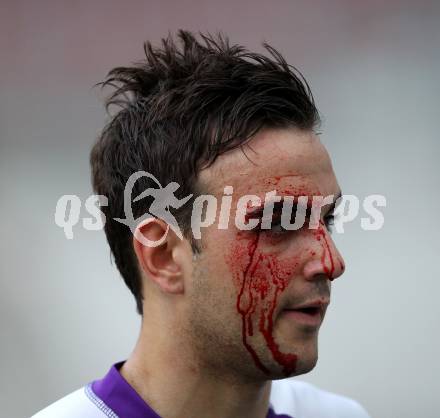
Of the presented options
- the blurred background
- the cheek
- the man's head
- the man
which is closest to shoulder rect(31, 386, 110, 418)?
the man

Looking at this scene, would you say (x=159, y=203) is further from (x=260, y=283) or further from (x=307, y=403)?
(x=307, y=403)

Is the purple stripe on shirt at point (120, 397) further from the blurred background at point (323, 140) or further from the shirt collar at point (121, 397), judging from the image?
the blurred background at point (323, 140)

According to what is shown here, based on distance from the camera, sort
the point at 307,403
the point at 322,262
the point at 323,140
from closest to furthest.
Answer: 1. the point at 322,262
2. the point at 307,403
3. the point at 323,140

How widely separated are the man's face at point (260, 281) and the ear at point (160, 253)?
0.05 meters

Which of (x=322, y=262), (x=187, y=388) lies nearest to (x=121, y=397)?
(x=187, y=388)

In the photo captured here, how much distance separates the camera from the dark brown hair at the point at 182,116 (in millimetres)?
1072

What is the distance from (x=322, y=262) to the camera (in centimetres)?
104

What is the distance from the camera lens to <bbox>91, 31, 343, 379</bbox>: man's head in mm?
1039

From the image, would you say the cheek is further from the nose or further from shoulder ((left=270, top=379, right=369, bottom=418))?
shoulder ((left=270, top=379, right=369, bottom=418))

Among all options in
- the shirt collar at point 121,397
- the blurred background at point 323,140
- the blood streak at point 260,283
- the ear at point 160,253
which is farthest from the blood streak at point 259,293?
the blurred background at point 323,140

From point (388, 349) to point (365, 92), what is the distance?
2.85 feet

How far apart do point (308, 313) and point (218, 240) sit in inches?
7.1

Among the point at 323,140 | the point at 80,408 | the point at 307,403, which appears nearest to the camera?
the point at 80,408

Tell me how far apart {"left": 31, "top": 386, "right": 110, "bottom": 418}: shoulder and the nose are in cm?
40
